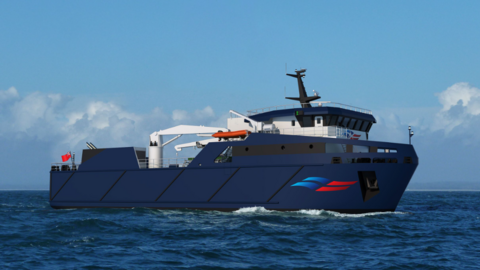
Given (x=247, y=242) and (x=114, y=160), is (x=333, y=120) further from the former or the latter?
(x=114, y=160)

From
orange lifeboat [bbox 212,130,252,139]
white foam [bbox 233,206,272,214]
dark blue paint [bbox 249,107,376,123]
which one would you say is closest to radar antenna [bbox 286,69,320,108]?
dark blue paint [bbox 249,107,376,123]

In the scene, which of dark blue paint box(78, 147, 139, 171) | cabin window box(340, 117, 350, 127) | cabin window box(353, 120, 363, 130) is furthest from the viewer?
dark blue paint box(78, 147, 139, 171)

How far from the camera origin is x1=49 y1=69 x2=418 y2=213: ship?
2109cm

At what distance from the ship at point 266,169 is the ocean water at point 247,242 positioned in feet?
3.21

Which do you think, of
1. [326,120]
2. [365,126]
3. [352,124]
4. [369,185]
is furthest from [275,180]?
[365,126]

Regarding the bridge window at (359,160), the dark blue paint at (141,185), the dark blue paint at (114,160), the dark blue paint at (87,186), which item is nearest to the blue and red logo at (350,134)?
the bridge window at (359,160)

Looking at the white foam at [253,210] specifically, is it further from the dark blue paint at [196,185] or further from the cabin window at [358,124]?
the cabin window at [358,124]

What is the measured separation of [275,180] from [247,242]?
700cm

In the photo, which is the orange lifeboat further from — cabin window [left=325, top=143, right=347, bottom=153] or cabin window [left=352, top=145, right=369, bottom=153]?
cabin window [left=352, top=145, right=369, bottom=153]

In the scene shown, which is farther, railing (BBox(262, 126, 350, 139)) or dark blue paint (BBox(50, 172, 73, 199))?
dark blue paint (BBox(50, 172, 73, 199))

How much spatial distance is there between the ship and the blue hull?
45 millimetres

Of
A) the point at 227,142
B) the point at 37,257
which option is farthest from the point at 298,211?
the point at 37,257

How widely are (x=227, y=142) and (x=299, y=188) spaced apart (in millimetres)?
4464

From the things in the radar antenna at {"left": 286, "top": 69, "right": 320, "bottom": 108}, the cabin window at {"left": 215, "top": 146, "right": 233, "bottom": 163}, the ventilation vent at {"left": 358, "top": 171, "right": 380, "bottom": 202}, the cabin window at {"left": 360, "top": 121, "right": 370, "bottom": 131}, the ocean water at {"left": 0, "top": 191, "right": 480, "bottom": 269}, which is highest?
the radar antenna at {"left": 286, "top": 69, "right": 320, "bottom": 108}
